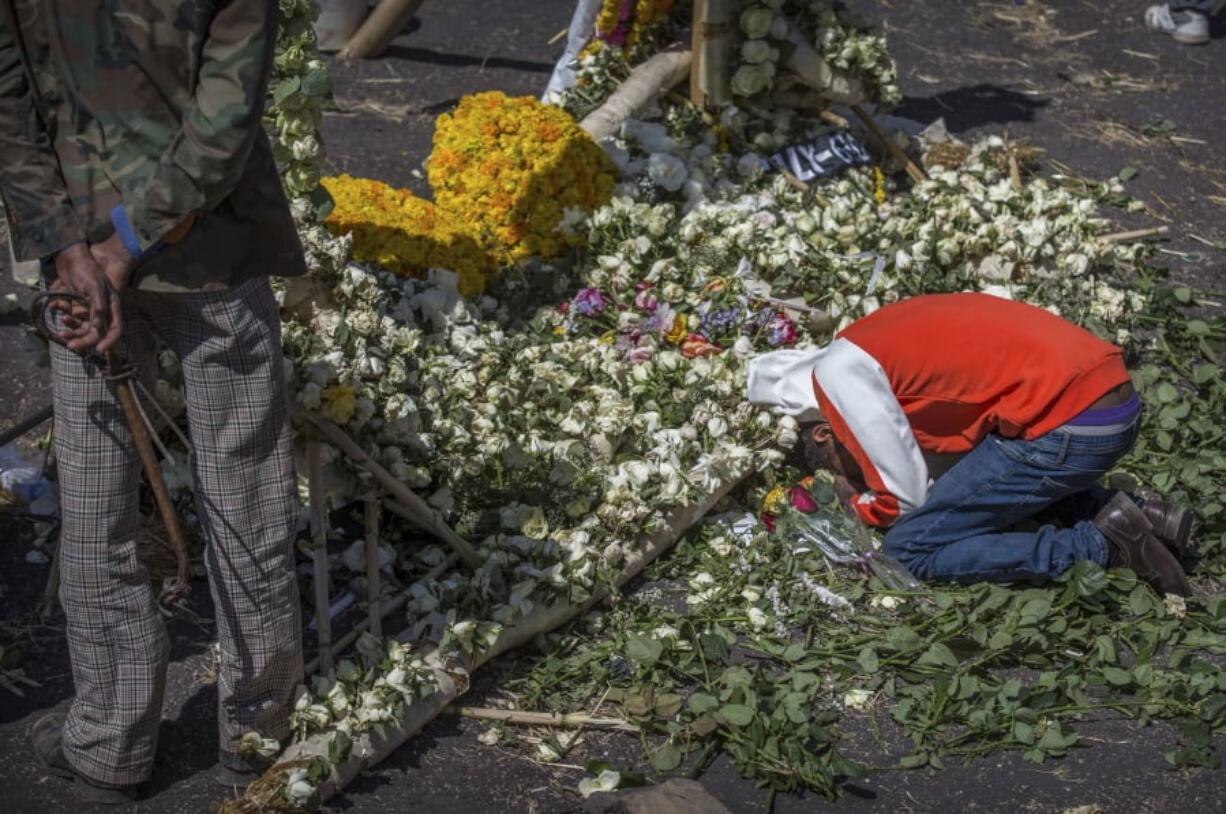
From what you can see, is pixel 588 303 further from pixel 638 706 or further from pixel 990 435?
pixel 638 706

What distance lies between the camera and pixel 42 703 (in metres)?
3.84

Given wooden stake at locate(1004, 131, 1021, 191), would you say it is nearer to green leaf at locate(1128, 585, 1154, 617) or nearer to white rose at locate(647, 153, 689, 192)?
white rose at locate(647, 153, 689, 192)

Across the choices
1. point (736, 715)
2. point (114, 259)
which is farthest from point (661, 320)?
point (114, 259)

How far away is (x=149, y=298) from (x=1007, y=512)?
8.80ft

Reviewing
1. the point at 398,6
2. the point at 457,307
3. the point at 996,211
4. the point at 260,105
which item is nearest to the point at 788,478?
the point at 457,307

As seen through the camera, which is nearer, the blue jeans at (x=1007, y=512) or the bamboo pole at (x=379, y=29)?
the blue jeans at (x=1007, y=512)

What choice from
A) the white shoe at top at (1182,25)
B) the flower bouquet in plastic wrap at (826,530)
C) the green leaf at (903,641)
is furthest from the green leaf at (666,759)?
the white shoe at top at (1182,25)

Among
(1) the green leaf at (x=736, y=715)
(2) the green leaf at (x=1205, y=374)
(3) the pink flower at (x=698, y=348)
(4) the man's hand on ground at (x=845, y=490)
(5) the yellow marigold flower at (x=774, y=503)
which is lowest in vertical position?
(1) the green leaf at (x=736, y=715)

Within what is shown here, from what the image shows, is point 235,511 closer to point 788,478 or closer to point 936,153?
point 788,478

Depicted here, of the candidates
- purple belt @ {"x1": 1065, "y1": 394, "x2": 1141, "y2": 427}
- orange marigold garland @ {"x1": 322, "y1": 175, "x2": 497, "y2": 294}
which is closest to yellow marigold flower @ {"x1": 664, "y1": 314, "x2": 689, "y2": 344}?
orange marigold garland @ {"x1": 322, "y1": 175, "x2": 497, "y2": 294}

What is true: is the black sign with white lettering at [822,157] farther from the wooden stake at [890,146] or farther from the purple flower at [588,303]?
the purple flower at [588,303]

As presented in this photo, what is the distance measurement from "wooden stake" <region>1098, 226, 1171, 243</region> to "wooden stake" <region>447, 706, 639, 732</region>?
3.68 m

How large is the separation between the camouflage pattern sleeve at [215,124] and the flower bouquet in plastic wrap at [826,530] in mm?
2403

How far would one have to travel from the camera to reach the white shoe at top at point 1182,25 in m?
9.23
